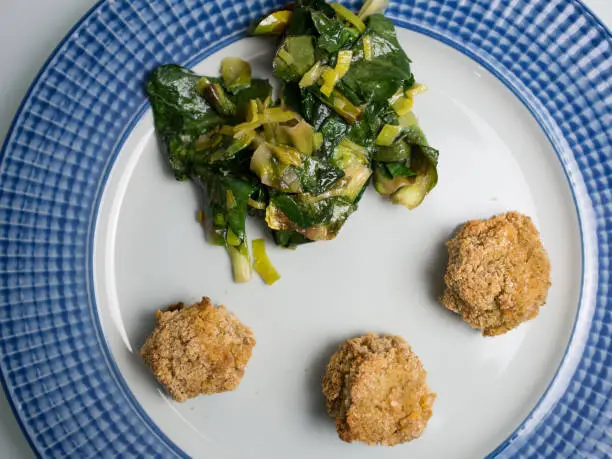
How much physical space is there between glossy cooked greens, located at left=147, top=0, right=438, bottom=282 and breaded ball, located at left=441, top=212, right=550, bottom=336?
0.35m

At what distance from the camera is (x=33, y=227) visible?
260cm

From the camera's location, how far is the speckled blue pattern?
2576 mm

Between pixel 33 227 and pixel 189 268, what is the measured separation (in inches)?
29.7

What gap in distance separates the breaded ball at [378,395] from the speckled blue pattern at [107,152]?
A: 791 millimetres

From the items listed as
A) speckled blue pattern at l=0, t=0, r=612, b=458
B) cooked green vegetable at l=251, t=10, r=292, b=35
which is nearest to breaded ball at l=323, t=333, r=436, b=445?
speckled blue pattern at l=0, t=0, r=612, b=458

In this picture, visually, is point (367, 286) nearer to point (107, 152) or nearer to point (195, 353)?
point (195, 353)

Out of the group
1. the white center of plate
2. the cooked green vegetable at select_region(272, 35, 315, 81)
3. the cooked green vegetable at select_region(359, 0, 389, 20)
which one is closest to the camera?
the cooked green vegetable at select_region(272, 35, 315, 81)

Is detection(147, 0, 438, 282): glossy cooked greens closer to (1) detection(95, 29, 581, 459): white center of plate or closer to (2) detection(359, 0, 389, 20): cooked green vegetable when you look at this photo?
(2) detection(359, 0, 389, 20): cooked green vegetable

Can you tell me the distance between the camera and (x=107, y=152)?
265cm

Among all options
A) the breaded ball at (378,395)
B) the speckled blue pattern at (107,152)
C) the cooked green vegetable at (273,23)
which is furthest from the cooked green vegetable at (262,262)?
the cooked green vegetable at (273,23)

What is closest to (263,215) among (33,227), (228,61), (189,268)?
(189,268)

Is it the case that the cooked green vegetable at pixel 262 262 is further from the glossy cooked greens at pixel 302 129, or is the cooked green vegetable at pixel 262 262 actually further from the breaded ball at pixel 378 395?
the breaded ball at pixel 378 395

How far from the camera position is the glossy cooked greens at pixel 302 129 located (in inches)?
97.6

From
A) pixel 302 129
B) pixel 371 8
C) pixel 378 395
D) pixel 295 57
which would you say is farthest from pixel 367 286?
pixel 371 8
